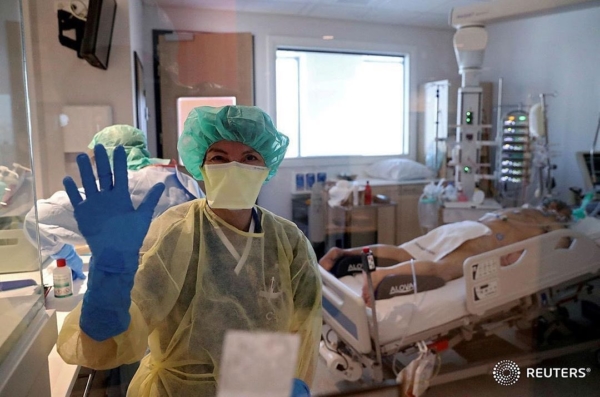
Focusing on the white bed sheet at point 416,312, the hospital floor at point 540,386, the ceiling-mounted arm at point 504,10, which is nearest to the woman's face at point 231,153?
the white bed sheet at point 416,312

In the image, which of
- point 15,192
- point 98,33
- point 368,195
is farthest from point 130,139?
point 368,195

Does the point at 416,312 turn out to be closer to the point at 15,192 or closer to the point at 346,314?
the point at 346,314

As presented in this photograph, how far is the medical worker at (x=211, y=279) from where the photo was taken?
56 centimetres

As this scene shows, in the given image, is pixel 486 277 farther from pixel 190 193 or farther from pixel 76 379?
pixel 76 379

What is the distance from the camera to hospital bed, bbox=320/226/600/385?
1.59 metres

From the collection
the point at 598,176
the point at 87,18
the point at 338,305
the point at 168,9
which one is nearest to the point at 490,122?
the point at 598,176

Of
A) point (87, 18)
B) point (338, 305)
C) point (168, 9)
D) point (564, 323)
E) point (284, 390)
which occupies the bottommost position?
point (564, 323)

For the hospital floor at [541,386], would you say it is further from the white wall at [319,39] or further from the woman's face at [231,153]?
the white wall at [319,39]

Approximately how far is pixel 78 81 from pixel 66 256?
2.77 ft

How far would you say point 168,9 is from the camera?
1.84 metres

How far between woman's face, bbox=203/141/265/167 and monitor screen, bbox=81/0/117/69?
1.01 m

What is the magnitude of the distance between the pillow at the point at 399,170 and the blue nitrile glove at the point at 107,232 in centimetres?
229

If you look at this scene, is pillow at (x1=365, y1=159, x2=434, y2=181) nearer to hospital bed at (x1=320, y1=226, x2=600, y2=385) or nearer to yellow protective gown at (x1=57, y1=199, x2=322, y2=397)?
hospital bed at (x1=320, y1=226, x2=600, y2=385)

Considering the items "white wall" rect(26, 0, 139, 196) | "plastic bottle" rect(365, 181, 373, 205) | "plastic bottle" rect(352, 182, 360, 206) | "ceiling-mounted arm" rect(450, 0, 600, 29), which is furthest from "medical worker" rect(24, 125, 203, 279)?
"plastic bottle" rect(365, 181, 373, 205)
